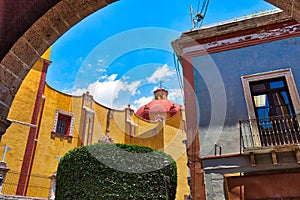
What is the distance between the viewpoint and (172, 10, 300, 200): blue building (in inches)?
256

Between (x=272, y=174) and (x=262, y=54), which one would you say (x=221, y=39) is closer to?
(x=262, y=54)

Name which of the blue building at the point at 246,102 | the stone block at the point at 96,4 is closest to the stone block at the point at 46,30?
the stone block at the point at 96,4

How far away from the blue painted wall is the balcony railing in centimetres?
26

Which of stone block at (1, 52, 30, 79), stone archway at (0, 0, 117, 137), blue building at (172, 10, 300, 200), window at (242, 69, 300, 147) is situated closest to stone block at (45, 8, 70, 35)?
stone archway at (0, 0, 117, 137)

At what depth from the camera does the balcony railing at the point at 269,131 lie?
687 centimetres

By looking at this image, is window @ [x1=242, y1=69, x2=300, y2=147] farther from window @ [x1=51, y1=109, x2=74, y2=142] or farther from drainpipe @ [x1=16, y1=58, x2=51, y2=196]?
window @ [x1=51, y1=109, x2=74, y2=142]

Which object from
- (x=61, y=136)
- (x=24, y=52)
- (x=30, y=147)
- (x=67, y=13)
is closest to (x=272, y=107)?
(x=67, y=13)

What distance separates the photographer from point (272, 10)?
8.58 meters

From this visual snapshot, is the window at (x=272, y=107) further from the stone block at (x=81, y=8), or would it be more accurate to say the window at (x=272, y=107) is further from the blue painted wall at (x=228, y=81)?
the stone block at (x=81, y=8)

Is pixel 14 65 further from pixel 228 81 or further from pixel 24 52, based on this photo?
pixel 228 81

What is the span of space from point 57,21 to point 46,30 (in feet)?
0.50

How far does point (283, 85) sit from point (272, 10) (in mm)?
2707

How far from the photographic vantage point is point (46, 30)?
2732 millimetres

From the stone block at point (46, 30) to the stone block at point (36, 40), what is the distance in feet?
0.10
